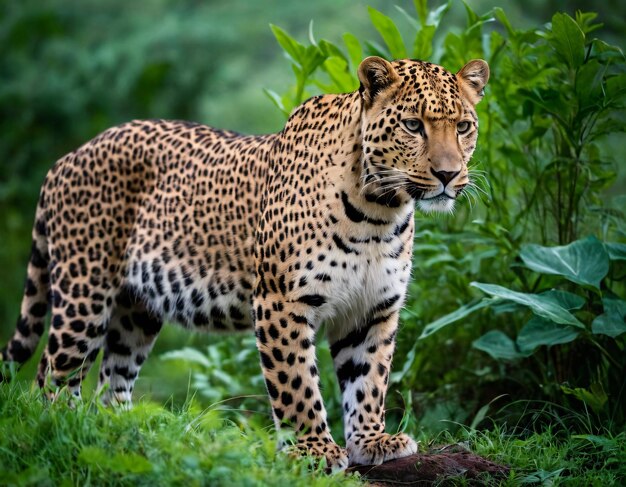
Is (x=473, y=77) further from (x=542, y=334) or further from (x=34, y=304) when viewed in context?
(x=34, y=304)

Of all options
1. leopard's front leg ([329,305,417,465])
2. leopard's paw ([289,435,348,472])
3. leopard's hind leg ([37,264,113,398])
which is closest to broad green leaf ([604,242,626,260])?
leopard's front leg ([329,305,417,465])

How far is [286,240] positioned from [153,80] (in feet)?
37.1

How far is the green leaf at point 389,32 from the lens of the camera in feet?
23.7

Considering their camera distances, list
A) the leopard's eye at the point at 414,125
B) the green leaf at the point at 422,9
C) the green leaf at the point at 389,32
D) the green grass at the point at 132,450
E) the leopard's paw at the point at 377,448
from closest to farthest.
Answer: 1. the green grass at the point at 132,450
2. the leopard's eye at the point at 414,125
3. the leopard's paw at the point at 377,448
4. the green leaf at the point at 389,32
5. the green leaf at the point at 422,9

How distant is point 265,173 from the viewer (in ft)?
21.0

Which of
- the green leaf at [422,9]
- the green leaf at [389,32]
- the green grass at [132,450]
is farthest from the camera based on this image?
the green leaf at [422,9]

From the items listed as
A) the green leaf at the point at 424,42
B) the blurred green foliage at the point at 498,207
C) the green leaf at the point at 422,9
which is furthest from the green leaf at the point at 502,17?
the green leaf at the point at 422,9

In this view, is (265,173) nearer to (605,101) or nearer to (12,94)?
(605,101)

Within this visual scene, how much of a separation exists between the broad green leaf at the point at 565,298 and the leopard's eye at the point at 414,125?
5.83ft

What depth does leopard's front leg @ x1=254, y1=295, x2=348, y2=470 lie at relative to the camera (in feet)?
18.6

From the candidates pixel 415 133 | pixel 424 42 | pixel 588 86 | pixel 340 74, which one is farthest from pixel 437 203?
pixel 424 42

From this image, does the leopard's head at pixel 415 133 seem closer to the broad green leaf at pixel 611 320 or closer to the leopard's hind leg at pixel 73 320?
the broad green leaf at pixel 611 320

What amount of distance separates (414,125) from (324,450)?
191 centimetres

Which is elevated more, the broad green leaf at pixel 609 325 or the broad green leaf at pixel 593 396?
the broad green leaf at pixel 609 325
